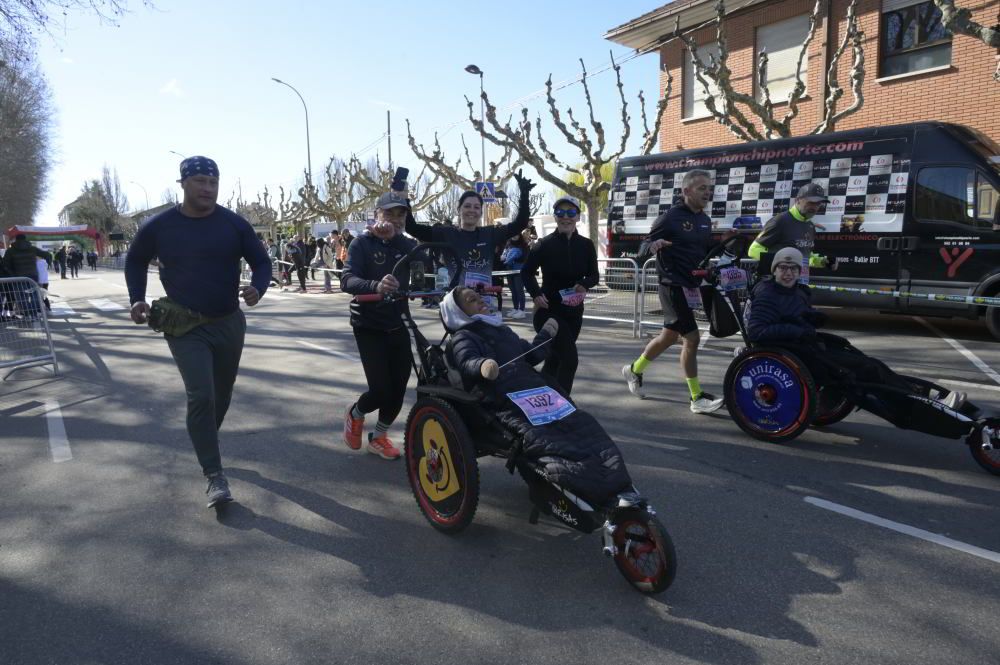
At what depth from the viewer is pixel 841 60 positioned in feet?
55.0

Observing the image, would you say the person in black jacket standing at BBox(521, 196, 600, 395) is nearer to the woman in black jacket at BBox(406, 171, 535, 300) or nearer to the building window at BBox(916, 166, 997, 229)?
the woman in black jacket at BBox(406, 171, 535, 300)

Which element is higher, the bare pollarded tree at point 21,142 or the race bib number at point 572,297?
the bare pollarded tree at point 21,142

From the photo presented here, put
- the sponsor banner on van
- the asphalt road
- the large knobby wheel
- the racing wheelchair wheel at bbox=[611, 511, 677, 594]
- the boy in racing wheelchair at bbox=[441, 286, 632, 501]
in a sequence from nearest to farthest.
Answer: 1. the asphalt road
2. the racing wheelchair wheel at bbox=[611, 511, 677, 594]
3. the boy in racing wheelchair at bbox=[441, 286, 632, 501]
4. the large knobby wheel
5. the sponsor banner on van

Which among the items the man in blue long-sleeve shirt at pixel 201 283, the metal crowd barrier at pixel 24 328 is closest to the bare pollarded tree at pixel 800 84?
the metal crowd barrier at pixel 24 328

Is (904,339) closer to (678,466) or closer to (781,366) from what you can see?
(781,366)

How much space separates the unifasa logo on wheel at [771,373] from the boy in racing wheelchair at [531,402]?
1.89 meters

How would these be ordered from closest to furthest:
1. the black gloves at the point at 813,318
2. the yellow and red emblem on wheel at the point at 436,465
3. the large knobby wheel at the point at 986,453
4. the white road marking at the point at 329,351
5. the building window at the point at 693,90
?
1. the yellow and red emblem on wheel at the point at 436,465
2. the large knobby wheel at the point at 986,453
3. the black gloves at the point at 813,318
4. the white road marking at the point at 329,351
5. the building window at the point at 693,90

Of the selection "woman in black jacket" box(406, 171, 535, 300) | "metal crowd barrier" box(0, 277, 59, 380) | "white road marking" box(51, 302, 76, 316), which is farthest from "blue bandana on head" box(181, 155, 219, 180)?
"white road marking" box(51, 302, 76, 316)

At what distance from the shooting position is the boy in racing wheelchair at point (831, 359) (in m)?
4.13

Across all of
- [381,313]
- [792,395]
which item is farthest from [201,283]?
[792,395]

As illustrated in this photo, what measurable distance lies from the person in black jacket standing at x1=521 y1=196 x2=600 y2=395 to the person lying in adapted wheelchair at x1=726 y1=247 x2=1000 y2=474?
119 cm

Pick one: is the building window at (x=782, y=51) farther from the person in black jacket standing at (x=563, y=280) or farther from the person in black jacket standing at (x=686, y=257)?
the person in black jacket standing at (x=563, y=280)

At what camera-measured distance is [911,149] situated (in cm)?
973

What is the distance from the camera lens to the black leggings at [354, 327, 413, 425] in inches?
177
